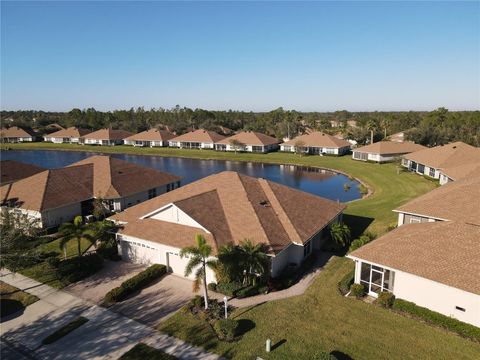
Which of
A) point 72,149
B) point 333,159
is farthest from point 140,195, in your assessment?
point 72,149

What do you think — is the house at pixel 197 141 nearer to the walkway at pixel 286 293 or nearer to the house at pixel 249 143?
the house at pixel 249 143

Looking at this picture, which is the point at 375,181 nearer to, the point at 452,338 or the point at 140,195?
the point at 140,195

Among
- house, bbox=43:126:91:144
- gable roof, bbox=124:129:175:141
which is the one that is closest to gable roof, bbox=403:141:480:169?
gable roof, bbox=124:129:175:141

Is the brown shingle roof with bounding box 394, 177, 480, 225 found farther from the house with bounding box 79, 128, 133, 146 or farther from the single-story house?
the house with bounding box 79, 128, 133, 146

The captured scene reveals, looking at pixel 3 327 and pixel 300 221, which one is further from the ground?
pixel 300 221

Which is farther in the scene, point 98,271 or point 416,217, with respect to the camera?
point 416,217

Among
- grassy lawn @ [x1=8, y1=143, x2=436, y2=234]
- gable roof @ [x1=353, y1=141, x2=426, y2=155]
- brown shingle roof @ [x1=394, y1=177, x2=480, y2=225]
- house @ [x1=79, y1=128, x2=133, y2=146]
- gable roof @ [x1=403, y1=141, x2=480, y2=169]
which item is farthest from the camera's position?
house @ [x1=79, y1=128, x2=133, y2=146]
